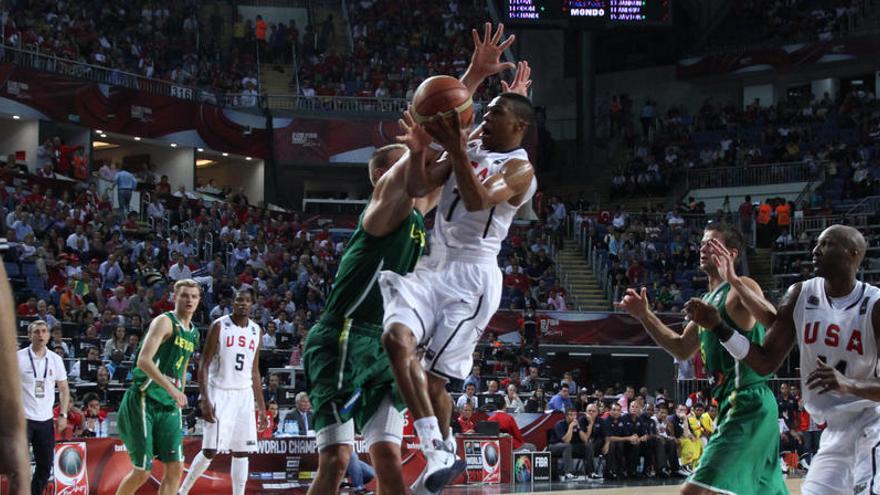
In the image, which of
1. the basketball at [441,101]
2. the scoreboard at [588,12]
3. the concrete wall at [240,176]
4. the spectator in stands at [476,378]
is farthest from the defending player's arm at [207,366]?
the concrete wall at [240,176]

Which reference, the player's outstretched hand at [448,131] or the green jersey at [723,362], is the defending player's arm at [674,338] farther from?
the player's outstretched hand at [448,131]

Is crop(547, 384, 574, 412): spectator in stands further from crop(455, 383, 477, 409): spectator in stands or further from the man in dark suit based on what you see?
the man in dark suit

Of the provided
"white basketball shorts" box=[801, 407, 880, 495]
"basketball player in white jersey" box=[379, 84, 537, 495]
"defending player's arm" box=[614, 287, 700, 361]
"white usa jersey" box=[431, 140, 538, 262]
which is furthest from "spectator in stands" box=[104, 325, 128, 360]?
"white basketball shorts" box=[801, 407, 880, 495]

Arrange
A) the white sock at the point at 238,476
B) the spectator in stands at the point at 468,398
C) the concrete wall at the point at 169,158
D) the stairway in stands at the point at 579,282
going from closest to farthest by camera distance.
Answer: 1. the white sock at the point at 238,476
2. the spectator in stands at the point at 468,398
3. the stairway in stands at the point at 579,282
4. the concrete wall at the point at 169,158

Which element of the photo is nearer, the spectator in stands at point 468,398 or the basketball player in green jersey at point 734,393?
the basketball player in green jersey at point 734,393

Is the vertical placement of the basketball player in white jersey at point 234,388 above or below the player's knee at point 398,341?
below

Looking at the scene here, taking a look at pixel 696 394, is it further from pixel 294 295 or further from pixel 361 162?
pixel 361 162

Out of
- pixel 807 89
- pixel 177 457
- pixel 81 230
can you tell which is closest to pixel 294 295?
pixel 81 230

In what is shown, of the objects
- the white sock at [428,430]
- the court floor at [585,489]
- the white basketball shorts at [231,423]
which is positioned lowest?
the court floor at [585,489]

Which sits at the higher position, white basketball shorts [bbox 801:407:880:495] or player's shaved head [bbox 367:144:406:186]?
player's shaved head [bbox 367:144:406:186]

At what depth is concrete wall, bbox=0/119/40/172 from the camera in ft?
105

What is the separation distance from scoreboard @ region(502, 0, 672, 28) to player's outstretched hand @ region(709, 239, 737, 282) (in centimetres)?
2685

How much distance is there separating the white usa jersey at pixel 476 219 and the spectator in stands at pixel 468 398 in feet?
43.3

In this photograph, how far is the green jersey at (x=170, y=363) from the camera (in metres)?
10.8
